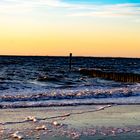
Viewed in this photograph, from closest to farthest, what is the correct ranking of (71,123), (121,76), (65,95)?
(71,123) → (65,95) → (121,76)

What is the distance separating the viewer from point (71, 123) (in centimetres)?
1420

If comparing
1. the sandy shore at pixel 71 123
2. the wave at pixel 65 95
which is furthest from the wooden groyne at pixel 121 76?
the sandy shore at pixel 71 123

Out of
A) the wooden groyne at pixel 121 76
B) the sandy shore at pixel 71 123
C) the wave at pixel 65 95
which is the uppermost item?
the sandy shore at pixel 71 123

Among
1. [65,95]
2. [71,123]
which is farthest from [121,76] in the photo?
[71,123]

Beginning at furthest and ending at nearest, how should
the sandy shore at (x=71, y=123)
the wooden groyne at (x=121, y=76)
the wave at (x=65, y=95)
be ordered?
the wooden groyne at (x=121, y=76)
the wave at (x=65, y=95)
the sandy shore at (x=71, y=123)

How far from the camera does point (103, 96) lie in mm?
24953

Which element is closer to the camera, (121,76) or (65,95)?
(65,95)

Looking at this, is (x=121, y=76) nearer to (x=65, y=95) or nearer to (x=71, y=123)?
(x=65, y=95)

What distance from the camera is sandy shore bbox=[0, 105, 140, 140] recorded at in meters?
12.3

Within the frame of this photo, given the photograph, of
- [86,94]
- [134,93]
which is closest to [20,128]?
[86,94]

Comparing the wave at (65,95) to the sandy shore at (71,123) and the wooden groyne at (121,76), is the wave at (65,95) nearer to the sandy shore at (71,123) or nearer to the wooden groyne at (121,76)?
the sandy shore at (71,123)

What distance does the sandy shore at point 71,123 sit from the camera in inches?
483

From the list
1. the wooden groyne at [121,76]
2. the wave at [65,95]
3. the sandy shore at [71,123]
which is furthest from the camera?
the wooden groyne at [121,76]

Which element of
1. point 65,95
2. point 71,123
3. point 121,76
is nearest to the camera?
point 71,123
